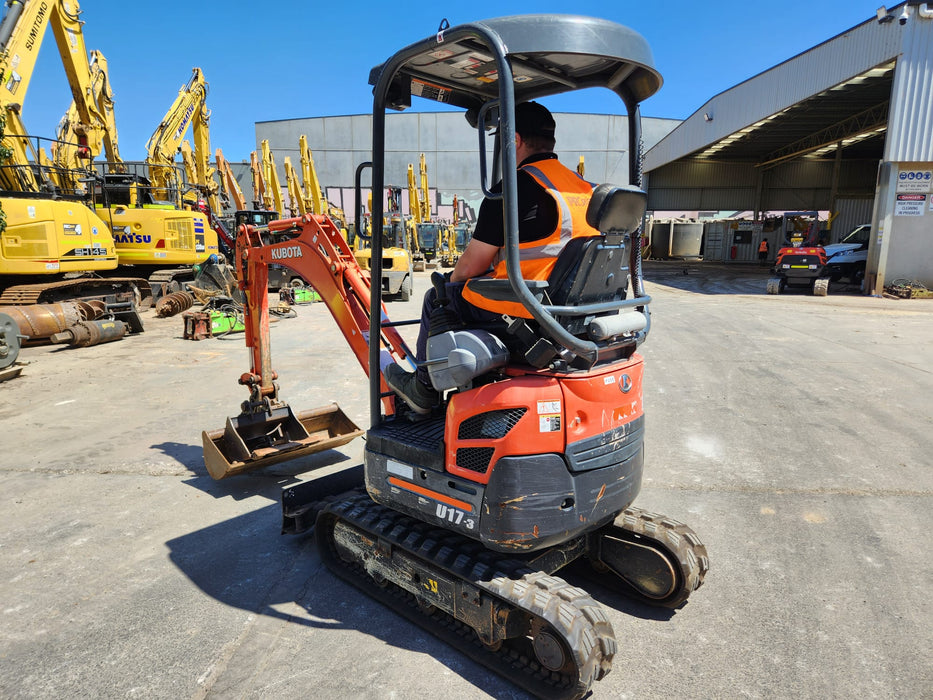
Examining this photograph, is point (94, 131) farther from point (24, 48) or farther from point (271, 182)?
point (271, 182)

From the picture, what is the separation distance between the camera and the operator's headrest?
2.24 metres

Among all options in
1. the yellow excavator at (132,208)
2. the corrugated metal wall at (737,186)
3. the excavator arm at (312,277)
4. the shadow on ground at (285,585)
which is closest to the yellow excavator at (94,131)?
the yellow excavator at (132,208)

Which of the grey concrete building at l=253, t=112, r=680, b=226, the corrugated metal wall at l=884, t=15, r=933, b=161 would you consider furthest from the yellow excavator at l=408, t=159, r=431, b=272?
the corrugated metal wall at l=884, t=15, r=933, b=161

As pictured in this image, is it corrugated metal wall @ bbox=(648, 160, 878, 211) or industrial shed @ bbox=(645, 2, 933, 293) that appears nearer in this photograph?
industrial shed @ bbox=(645, 2, 933, 293)

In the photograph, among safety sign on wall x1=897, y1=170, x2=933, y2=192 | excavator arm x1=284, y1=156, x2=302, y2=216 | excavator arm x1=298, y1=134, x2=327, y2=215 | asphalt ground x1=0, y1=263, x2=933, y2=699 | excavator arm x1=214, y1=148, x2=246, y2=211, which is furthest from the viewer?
excavator arm x1=284, y1=156, x2=302, y2=216

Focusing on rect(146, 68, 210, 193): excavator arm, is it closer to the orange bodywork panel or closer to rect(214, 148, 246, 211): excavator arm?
rect(214, 148, 246, 211): excavator arm

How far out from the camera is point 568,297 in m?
2.37

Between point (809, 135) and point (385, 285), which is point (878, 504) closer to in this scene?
point (385, 285)

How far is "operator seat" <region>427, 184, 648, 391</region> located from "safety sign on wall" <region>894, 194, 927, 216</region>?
58.2 feet

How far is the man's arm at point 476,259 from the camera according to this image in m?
2.54

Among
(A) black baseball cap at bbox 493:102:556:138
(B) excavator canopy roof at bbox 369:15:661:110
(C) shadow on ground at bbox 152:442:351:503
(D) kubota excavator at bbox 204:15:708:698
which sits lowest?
(C) shadow on ground at bbox 152:442:351:503

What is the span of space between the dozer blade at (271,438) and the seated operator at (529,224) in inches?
83.6

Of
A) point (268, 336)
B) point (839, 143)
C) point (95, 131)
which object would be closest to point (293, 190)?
point (95, 131)

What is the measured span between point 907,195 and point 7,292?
21.0 metres
